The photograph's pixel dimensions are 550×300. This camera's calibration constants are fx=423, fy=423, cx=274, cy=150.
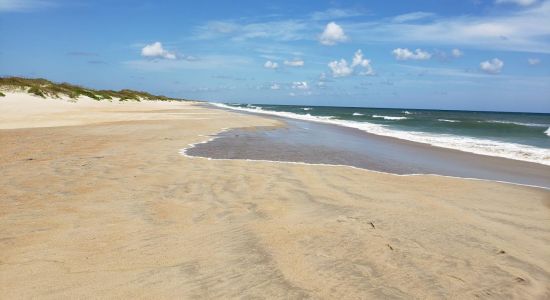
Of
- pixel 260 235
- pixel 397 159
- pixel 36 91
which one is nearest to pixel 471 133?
pixel 397 159

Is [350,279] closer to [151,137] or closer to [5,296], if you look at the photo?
[5,296]

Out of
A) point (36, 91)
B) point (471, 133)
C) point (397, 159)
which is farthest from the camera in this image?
point (36, 91)

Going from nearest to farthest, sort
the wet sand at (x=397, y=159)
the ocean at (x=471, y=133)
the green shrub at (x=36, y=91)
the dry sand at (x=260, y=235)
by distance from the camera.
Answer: the dry sand at (x=260, y=235)
the wet sand at (x=397, y=159)
the ocean at (x=471, y=133)
the green shrub at (x=36, y=91)

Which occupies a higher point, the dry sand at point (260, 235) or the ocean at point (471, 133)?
the dry sand at point (260, 235)

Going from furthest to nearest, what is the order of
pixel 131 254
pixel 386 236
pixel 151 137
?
pixel 151 137
pixel 386 236
pixel 131 254

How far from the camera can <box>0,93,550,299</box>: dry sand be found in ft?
11.6

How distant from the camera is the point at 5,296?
3.19 metres

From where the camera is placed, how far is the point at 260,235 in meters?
4.71

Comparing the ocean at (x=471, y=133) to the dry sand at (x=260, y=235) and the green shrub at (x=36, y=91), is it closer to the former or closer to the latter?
the dry sand at (x=260, y=235)

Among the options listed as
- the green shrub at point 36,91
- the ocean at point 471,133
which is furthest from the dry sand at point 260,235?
the green shrub at point 36,91

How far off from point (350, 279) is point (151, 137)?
12679mm

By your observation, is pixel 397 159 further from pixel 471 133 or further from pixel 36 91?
pixel 36 91

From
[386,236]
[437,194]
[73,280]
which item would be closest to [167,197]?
[73,280]

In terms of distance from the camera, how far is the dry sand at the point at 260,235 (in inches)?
139
